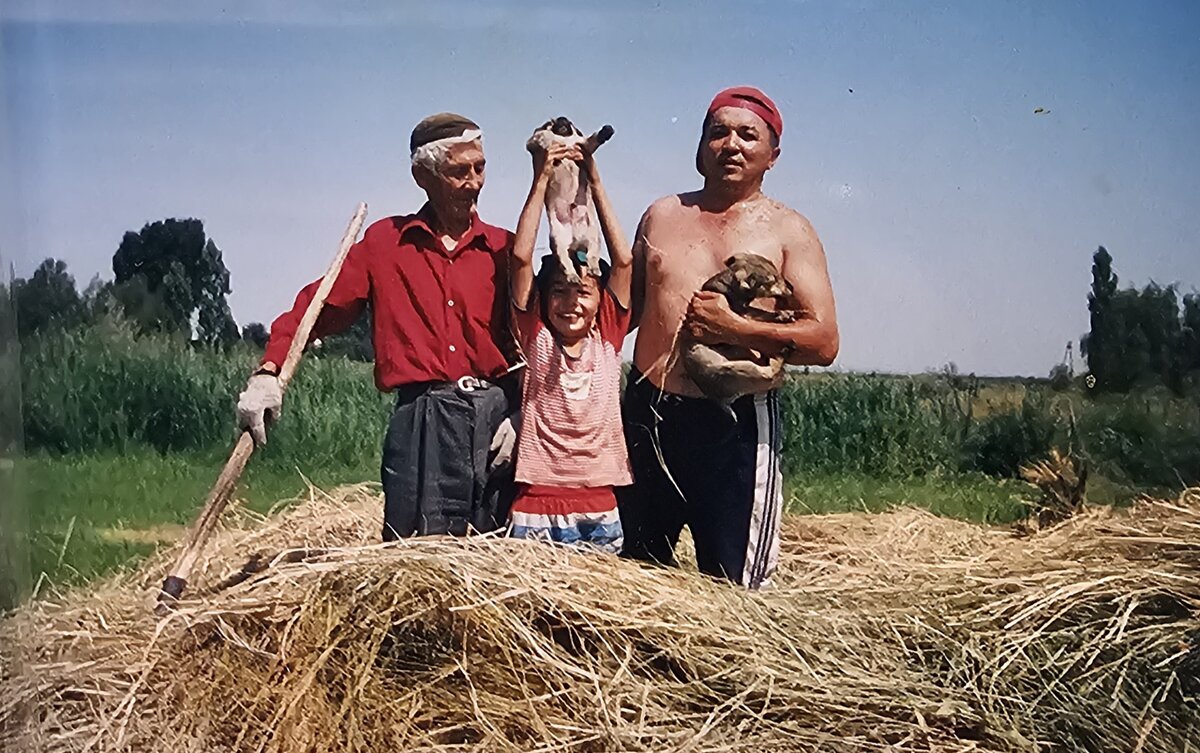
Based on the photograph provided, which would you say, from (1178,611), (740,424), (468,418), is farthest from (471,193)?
(1178,611)

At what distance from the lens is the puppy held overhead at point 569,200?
12.1 feet

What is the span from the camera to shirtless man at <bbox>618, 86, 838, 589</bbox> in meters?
3.72

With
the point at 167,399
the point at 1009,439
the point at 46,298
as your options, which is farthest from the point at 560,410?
the point at 46,298

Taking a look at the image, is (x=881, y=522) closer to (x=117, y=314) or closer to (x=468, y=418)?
(x=468, y=418)

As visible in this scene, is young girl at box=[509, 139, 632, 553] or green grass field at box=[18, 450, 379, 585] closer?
young girl at box=[509, 139, 632, 553]

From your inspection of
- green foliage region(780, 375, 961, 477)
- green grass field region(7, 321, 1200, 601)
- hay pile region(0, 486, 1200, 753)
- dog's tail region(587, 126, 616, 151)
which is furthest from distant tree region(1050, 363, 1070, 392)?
dog's tail region(587, 126, 616, 151)

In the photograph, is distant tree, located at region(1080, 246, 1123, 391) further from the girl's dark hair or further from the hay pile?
the girl's dark hair

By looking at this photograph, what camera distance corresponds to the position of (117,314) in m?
3.98

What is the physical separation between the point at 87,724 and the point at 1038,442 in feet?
8.74

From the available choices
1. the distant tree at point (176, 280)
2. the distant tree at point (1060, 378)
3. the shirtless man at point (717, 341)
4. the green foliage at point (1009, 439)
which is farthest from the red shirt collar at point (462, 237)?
the distant tree at point (1060, 378)

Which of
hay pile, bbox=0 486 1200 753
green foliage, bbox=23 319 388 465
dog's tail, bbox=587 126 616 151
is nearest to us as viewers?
hay pile, bbox=0 486 1200 753

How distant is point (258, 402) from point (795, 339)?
4.57 ft

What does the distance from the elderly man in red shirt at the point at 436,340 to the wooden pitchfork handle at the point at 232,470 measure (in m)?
0.03

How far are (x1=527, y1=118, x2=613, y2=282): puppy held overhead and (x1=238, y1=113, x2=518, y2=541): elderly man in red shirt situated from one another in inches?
6.2
